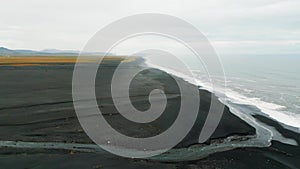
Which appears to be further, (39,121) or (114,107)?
(114,107)

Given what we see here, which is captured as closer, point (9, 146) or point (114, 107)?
point (9, 146)

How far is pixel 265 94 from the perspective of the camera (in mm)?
43906

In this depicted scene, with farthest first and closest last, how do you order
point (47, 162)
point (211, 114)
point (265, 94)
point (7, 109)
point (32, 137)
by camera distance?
point (265, 94), point (211, 114), point (7, 109), point (32, 137), point (47, 162)

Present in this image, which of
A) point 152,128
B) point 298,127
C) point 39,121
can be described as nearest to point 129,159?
point 152,128

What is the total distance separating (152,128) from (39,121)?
773 cm

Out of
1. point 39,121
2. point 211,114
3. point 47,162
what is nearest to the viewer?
point 47,162

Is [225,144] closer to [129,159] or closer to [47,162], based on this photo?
[129,159]

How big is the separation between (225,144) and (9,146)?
12.3m

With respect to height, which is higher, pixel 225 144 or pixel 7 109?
pixel 7 109

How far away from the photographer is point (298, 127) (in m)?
24.8

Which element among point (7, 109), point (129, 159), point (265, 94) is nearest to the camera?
point (129, 159)

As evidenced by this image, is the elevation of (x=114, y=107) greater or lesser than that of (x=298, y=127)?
greater

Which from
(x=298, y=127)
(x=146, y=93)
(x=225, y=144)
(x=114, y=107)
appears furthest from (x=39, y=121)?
(x=298, y=127)

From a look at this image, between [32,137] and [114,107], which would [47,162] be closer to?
[32,137]
